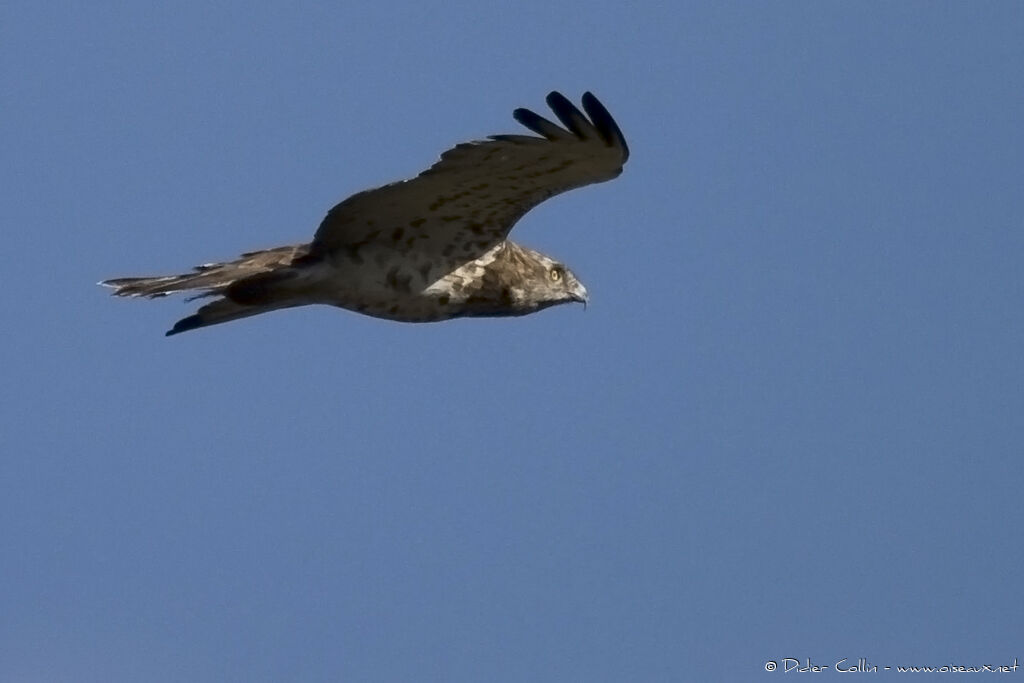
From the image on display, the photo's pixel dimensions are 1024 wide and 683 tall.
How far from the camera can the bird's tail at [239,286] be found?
13453 mm

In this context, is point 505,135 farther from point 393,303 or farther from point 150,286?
point 150,286

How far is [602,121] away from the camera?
1291cm

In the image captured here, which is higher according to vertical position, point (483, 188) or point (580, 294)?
point (483, 188)

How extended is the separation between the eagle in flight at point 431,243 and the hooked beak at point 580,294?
2.35ft

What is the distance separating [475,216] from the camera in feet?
45.3

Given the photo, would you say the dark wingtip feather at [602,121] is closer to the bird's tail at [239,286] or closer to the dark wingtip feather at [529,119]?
the dark wingtip feather at [529,119]

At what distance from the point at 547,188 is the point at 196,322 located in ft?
6.98

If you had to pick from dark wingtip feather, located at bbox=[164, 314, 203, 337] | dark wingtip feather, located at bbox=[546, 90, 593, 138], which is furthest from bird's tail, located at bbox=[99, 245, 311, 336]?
dark wingtip feather, located at bbox=[546, 90, 593, 138]

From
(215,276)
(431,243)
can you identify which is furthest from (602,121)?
(215,276)

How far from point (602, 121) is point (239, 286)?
A: 2.20 m

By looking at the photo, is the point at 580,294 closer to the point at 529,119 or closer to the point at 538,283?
the point at 538,283

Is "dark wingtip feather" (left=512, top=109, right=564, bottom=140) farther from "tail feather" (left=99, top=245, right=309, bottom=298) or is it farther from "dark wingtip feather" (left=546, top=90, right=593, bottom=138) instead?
"tail feather" (left=99, top=245, right=309, bottom=298)

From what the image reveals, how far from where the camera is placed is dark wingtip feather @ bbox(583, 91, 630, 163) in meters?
12.8

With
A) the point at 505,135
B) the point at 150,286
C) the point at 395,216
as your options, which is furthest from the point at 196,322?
the point at 505,135
